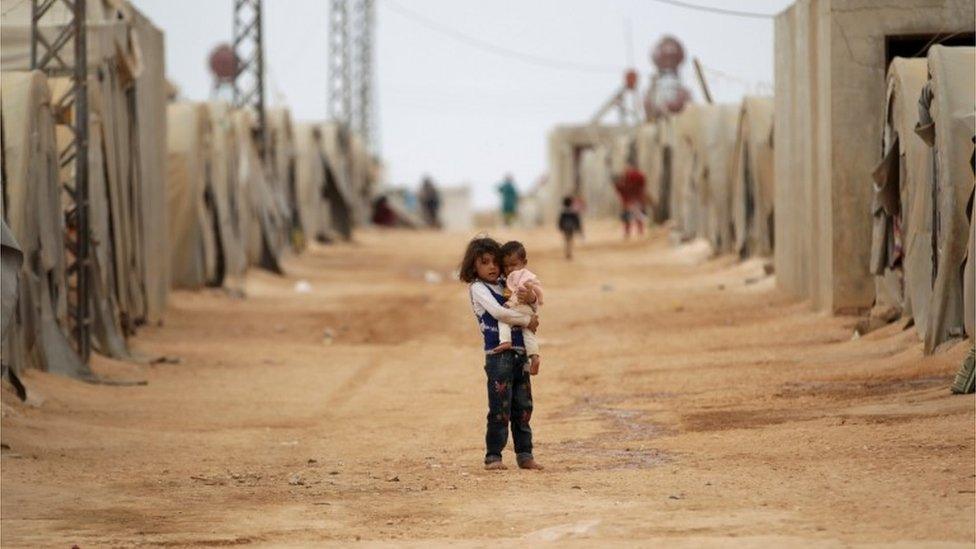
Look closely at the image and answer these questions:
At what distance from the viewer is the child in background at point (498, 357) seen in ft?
36.8

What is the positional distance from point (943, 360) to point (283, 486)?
5.84 m

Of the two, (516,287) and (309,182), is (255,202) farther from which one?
(516,287)

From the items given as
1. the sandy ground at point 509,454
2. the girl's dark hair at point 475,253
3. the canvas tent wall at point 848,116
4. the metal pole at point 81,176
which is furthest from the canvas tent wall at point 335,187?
the girl's dark hair at point 475,253

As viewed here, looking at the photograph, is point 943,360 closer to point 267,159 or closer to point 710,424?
point 710,424

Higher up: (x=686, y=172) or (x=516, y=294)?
(x=686, y=172)

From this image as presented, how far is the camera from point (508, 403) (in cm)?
1129

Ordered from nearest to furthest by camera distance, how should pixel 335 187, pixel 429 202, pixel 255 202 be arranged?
1. pixel 255 202
2. pixel 335 187
3. pixel 429 202

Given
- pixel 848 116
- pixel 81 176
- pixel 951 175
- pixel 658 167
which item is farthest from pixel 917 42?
pixel 658 167

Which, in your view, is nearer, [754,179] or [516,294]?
[516,294]

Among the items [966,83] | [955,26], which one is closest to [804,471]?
[966,83]

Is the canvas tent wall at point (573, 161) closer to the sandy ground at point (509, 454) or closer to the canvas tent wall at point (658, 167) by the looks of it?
the canvas tent wall at point (658, 167)

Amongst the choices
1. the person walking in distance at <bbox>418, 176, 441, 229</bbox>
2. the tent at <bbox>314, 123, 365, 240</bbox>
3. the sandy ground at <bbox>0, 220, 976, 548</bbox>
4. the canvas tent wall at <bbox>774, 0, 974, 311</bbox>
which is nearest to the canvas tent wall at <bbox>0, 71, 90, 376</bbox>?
the sandy ground at <bbox>0, 220, 976, 548</bbox>

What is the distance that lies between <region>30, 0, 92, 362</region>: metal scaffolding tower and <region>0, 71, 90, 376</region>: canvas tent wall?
0.36 m

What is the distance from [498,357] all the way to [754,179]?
18845 mm
